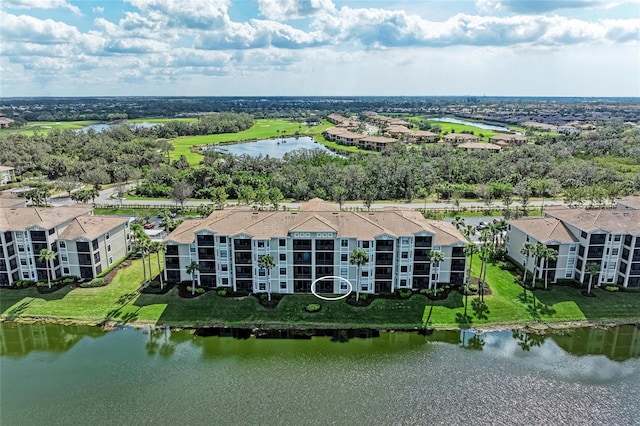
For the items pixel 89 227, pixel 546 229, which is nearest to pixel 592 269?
pixel 546 229

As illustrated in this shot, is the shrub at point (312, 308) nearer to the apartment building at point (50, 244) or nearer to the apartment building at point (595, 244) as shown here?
the apartment building at point (595, 244)

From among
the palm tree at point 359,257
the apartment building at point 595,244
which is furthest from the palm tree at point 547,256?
the palm tree at point 359,257

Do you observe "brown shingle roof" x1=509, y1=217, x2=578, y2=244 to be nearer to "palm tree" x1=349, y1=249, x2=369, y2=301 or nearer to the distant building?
"palm tree" x1=349, y1=249, x2=369, y2=301

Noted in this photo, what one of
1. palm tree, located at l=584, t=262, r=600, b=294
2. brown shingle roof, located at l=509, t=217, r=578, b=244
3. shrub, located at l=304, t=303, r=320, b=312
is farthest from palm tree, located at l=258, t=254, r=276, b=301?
palm tree, located at l=584, t=262, r=600, b=294

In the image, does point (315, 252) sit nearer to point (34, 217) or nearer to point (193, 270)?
point (193, 270)

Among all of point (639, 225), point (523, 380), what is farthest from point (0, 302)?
point (639, 225)

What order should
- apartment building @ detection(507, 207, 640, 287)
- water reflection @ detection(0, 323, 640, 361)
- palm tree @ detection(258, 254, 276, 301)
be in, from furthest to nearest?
apartment building @ detection(507, 207, 640, 287), palm tree @ detection(258, 254, 276, 301), water reflection @ detection(0, 323, 640, 361)
